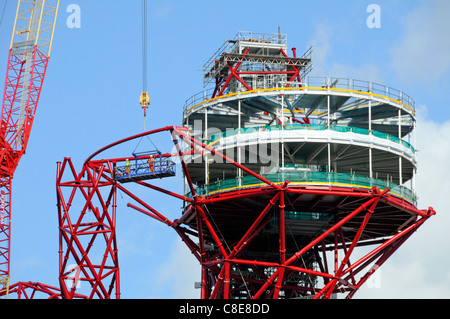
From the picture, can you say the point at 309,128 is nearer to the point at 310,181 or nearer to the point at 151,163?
the point at 310,181

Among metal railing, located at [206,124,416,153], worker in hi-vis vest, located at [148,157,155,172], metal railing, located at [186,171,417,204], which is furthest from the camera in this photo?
worker in hi-vis vest, located at [148,157,155,172]

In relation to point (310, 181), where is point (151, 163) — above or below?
above

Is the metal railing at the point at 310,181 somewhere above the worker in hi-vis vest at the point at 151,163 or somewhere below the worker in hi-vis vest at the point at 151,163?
below

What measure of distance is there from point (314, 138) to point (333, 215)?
999 centimetres

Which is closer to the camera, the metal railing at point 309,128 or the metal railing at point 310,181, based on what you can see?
the metal railing at point 310,181

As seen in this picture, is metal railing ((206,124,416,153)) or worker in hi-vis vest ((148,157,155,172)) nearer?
metal railing ((206,124,416,153))

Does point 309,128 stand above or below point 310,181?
above

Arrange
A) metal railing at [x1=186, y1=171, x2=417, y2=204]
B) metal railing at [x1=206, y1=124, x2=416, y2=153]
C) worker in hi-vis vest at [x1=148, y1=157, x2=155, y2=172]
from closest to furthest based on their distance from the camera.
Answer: metal railing at [x1=186, y1=171, x2=417, y2=204] → metal railing at [x1=206, y1=124, x2=416, y2=153] → worker in hi-vis vest at [x1=148, y1=157, x2=155, y2=172]

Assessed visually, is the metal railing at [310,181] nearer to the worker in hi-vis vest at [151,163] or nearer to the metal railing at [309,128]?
the metal railing at [309,128]

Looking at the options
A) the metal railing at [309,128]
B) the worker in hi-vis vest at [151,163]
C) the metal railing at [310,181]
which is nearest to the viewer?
the metal railing at [310,181]

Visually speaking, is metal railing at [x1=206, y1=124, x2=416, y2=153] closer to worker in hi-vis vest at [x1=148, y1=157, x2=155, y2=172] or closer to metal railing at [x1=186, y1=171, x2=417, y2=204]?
metal railing at [x1=186, y1=171, x2=417, y2=204]

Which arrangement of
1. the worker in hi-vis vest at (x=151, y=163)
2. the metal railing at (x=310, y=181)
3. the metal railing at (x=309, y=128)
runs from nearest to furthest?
the metal railing at (x=310, y=181) < the metal railing at (x=309, y=128) < the worker in hi-vis vest at (x=151, y=163)

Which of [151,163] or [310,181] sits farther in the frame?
[151,163]

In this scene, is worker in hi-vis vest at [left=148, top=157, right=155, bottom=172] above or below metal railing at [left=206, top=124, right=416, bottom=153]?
below
